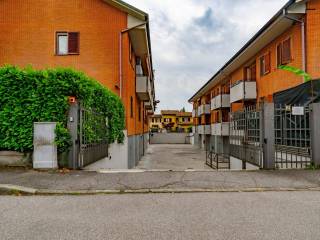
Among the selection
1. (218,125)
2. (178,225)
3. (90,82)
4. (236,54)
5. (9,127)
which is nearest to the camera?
(178,225)

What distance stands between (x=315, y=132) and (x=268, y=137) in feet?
4.95

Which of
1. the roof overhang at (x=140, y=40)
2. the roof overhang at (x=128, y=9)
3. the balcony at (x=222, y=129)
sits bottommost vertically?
the balcony at (x=222, y=129)

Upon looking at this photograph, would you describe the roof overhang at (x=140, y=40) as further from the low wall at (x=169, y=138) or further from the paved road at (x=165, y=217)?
the low wall at (x=169, y=138)

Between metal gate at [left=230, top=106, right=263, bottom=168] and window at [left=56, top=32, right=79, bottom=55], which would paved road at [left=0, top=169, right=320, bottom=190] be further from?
window at [left=56, top=32, right=79, bottom=55]

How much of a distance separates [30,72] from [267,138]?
763 centimetres

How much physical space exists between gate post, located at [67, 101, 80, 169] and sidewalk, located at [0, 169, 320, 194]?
25.1 inches

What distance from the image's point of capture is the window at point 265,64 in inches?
715

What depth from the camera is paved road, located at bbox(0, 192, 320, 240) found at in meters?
4.12

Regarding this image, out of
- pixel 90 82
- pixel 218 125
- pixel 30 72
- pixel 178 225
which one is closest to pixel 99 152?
pixel 90 82

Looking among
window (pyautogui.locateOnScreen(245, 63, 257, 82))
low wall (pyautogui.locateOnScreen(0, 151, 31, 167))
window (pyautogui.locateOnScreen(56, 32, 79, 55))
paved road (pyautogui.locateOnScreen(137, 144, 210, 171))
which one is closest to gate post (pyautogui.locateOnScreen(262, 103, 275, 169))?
low wall (pyautogui.locateOnScreen(0, 151, 31, 167))

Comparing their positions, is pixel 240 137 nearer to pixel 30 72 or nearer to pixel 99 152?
pixel 99 152

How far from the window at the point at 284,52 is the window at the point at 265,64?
1362 mm

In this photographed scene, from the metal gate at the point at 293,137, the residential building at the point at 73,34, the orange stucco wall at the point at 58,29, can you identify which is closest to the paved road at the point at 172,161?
the residential building at the point at 73,34

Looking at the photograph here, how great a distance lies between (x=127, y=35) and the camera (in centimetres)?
1669
